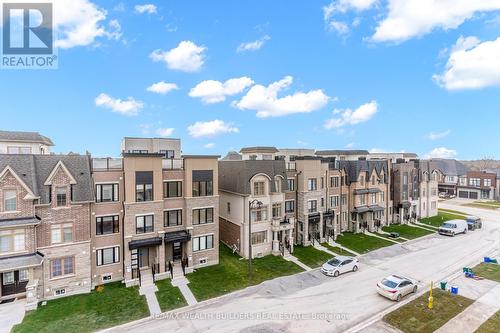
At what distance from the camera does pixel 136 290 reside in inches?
842

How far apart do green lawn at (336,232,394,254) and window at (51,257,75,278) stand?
28.7 meters

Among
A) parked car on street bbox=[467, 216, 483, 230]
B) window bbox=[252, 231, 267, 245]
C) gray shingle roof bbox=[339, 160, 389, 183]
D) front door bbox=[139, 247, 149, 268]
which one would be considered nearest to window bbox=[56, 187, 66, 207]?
front door bbox=[139, 247, 149, 268]

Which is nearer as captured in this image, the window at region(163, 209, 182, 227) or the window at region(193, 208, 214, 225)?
the window at region(163, 209, 182, 227)

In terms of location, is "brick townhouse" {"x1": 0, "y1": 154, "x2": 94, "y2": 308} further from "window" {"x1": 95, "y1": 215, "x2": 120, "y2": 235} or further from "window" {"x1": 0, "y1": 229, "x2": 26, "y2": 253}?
"window" {"x1": 95, "y1": 215, "x2": 120, "y2": 235}

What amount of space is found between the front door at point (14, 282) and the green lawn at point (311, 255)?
24105 millimetres

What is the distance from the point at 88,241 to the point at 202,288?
999 centimetres

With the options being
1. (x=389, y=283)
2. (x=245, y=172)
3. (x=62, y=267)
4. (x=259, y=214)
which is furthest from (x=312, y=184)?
(x=62, y=267)

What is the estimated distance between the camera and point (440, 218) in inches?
1880

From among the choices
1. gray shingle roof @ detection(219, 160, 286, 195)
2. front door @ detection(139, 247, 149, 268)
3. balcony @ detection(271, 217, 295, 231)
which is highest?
gray shingle roof @ detection(219, 160, 286, 195)

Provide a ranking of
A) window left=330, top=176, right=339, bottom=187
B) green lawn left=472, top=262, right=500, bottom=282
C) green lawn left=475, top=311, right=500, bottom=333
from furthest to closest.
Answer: window left=330, top=176, right=339, bottom=187
green lawn left=472, top=262, right=500, bottom=282
green lawn left=475, top=311, right=500, bottom=333

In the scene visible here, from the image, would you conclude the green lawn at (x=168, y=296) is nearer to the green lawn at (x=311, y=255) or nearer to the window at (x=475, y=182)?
the green lawn at (x=311, y=255)

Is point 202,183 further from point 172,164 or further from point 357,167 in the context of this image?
point 357,167

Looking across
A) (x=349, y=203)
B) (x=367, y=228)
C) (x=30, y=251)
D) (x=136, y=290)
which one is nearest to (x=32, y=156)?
(x=30, y=251)

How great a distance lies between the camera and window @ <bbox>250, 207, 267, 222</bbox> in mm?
29234
